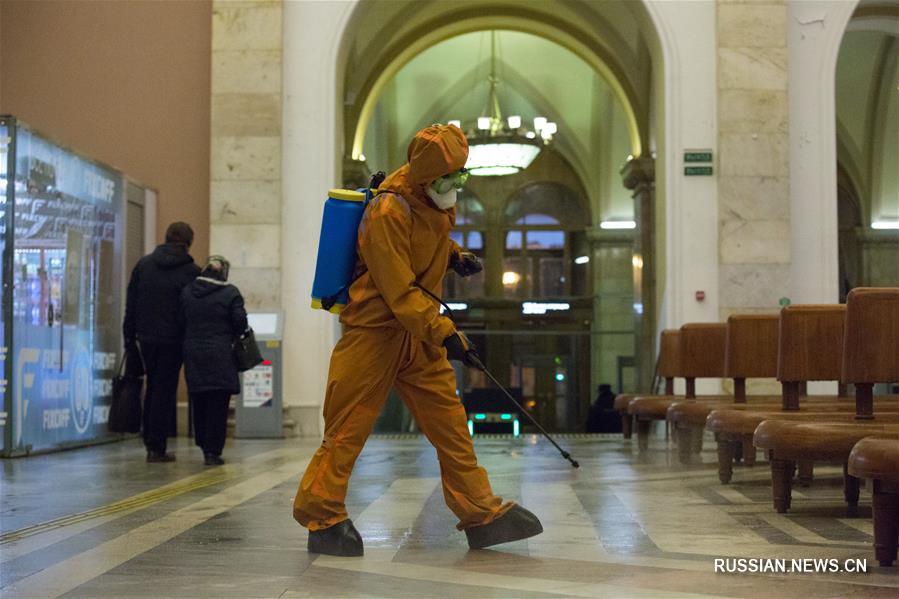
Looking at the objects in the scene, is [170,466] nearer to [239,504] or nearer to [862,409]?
[239,504]

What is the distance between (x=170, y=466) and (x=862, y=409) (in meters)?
5.56

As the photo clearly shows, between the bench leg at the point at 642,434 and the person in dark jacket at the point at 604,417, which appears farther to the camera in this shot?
the person in dark jacket at the point at 604,417

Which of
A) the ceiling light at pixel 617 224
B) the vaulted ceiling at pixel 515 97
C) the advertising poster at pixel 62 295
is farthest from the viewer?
the ceiling light at pixel 617 224

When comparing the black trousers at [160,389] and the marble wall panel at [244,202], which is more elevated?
the marble wall panel at [244,202]

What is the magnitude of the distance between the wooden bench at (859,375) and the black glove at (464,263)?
1419 millimetres

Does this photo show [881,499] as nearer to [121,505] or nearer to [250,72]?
[121,505]

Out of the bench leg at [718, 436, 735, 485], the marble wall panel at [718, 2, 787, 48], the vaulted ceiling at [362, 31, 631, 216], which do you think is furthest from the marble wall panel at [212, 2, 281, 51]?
the vaulted ceiling at [362, 31, 631, 216]

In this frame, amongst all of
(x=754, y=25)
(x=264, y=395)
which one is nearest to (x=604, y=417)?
(x=754, y=25)

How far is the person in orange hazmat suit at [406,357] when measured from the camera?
16.3 feet

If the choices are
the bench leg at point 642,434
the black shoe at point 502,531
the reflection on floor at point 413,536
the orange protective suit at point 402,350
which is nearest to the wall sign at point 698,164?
the bench leg at point 642,434

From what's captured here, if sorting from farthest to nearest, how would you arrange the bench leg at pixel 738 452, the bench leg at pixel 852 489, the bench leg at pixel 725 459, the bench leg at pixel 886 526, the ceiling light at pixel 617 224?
the ceiling light at pixel 617 224, the bench leg at pixel 738 452, the bench leg at pixel 725 459, the bench leg at pixel 852 489, the bench leg at pixel 886 526

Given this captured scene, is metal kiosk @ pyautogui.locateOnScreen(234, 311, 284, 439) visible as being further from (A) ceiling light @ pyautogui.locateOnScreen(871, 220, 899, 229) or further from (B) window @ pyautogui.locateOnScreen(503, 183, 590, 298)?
(B) window @ pyautogui.locateOnScreen(503, 183, 590, 298)

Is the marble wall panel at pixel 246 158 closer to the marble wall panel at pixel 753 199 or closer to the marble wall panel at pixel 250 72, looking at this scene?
the marble wall panel at pixel 250 72

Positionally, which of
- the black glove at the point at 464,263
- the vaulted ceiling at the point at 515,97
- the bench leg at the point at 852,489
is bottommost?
the bench leg at the point at 852,489
